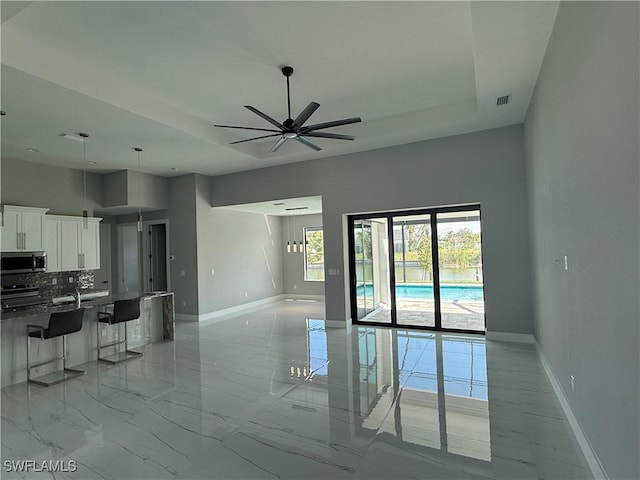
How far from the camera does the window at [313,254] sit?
10.8 meters

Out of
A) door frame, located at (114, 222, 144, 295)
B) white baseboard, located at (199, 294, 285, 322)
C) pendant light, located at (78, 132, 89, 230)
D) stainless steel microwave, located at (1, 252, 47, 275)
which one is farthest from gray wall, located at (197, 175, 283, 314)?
stainless steel microwave, located at (1, 252, 47, 275)

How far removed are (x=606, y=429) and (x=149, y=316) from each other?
6.04 meters

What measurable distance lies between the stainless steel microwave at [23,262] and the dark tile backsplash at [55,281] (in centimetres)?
27

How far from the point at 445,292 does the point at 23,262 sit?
7.36 m

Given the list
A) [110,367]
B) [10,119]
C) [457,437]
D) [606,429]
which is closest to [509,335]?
[457,437]

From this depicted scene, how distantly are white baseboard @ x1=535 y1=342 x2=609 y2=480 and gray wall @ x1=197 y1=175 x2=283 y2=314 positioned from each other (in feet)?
21.5

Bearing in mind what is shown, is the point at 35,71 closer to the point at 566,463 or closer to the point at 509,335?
the point at 566,463

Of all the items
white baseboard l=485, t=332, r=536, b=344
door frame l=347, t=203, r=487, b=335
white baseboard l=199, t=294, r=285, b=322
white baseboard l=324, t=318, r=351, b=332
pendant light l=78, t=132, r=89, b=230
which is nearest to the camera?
pendant light l=78, t=132, r=89, b=230

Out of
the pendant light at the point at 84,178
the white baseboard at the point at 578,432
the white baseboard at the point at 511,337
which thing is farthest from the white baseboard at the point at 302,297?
the white baseboard at the point at 578,432

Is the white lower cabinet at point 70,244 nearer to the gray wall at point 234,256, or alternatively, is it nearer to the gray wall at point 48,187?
the gray wall at point 48,187

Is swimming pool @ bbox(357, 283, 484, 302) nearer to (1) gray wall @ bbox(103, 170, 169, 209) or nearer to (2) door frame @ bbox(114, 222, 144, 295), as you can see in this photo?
(1) gray wall @ bbox(103, 170, 169, 209)

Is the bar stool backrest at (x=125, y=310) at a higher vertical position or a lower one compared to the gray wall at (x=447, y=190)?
lower

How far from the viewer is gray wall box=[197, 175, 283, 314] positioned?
317 inches

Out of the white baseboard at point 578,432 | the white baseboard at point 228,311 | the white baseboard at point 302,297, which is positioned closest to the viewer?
the white baseboard at point 578,432
